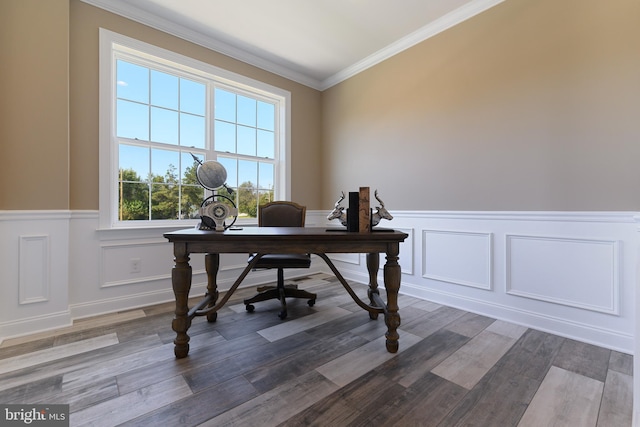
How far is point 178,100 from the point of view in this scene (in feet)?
9.04

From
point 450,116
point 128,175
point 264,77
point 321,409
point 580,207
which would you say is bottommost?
point 321,409

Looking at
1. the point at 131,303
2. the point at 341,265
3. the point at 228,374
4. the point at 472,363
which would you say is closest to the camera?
the point at 228,374

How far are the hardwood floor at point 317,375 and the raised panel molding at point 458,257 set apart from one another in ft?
1.38

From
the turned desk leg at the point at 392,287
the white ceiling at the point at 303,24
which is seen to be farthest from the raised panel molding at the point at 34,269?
the turned desk leg at the point at 392,287

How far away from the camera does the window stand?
238 cm

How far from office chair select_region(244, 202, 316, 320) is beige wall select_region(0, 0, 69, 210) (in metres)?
1.58

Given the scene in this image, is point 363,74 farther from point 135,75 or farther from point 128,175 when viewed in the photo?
point 128,175

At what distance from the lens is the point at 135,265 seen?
7.98 feet

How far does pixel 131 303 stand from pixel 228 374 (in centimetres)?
155

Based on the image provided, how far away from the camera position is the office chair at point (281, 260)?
7.27 ft

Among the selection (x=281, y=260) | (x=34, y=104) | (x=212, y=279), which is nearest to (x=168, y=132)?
(x=34, y=104)

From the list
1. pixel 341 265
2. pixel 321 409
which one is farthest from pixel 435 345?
pixel 341 265
